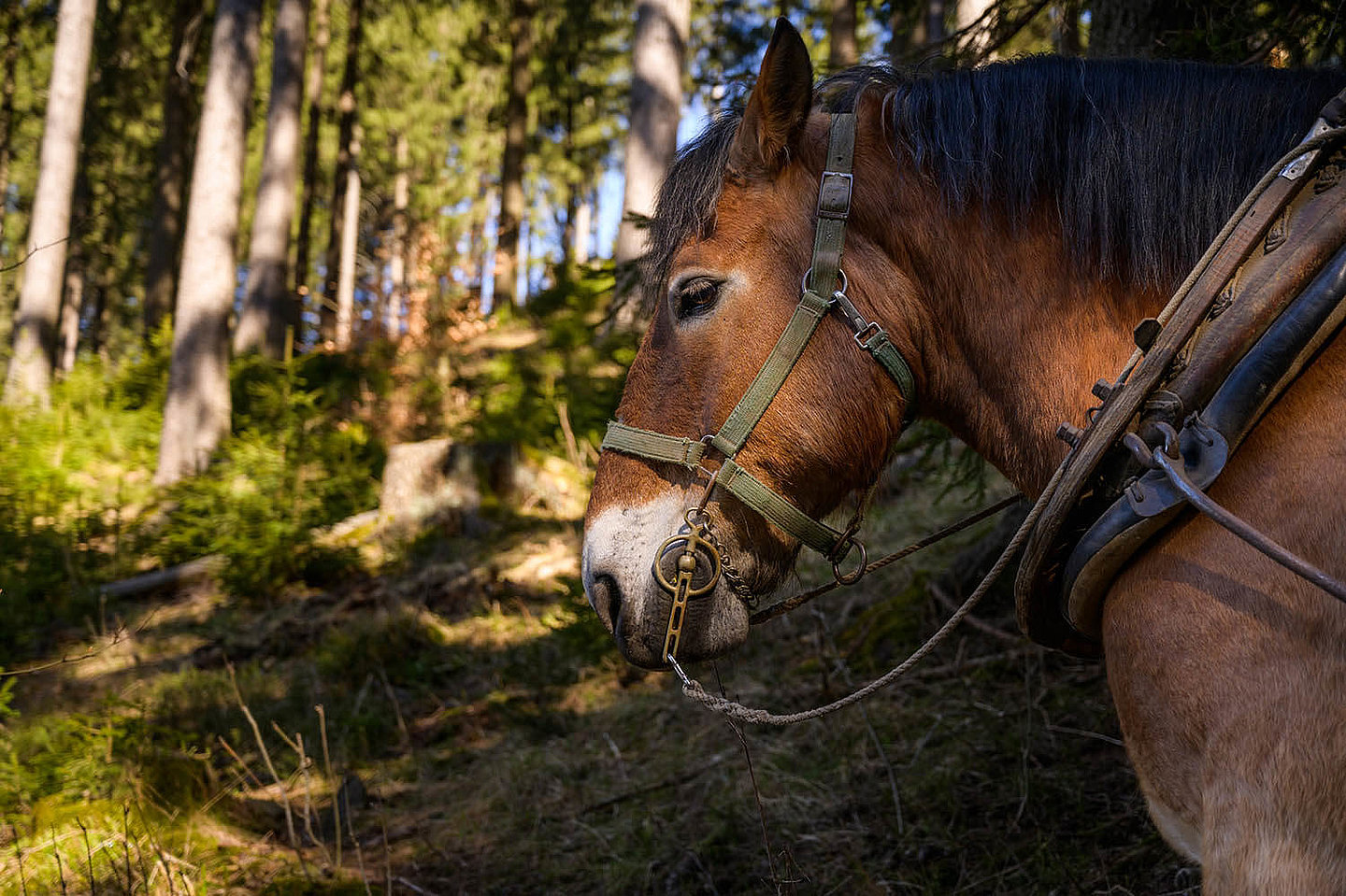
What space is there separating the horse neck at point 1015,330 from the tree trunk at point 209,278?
8.55 m

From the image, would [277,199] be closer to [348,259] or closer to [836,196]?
[348,259]

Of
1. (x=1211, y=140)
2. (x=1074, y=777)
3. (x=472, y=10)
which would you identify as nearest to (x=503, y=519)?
(x=1074, y=777)

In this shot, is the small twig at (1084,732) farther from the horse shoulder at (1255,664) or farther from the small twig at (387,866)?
the small twig at (387,866)

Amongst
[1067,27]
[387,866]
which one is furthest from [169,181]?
[387,866]

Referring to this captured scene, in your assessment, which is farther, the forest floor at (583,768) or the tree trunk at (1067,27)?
the tree trunk at (1067,27)

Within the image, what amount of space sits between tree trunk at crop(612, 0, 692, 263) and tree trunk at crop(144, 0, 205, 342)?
1048 centimetres

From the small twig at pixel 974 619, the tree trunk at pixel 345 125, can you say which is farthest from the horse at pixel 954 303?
the tree trunk at pixel 345 125

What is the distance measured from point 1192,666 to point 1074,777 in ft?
6.72

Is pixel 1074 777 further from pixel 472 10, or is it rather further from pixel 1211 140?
pixel 472 10

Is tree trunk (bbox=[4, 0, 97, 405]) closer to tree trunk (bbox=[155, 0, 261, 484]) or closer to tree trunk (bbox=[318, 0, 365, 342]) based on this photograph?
tree trunk (bbox=[155, 0, 261, 484])

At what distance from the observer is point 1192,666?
1307 mm

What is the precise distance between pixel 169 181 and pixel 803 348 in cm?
1677

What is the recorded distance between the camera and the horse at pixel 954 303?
1400 millimetres

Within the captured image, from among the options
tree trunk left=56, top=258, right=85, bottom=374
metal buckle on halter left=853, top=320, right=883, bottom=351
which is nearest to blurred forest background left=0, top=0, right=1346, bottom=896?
metal buckle on halter left=853, top=320, right=883, bottom=351
